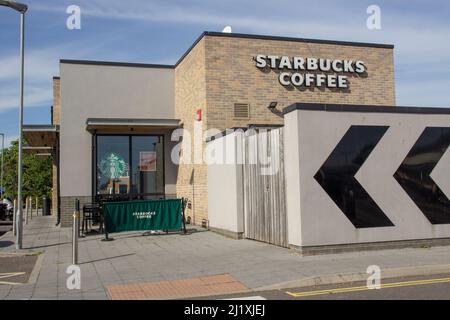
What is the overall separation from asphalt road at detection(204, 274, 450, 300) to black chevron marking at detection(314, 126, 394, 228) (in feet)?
10.4

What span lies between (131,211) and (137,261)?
4571mm

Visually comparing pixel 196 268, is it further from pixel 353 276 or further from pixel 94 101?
pixel 94 101

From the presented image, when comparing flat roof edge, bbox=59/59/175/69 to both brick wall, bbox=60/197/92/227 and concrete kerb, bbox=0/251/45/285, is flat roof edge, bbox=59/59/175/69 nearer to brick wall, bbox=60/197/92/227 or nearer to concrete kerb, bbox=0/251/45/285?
brick wall, bbox=60/197/92/227

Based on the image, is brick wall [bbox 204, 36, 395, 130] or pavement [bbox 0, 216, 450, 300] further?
brick wall [bbox 204, 36, 395, 130]

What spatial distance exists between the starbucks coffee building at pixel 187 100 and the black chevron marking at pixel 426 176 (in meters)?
5.49

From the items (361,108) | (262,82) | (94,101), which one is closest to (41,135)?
(94,101)

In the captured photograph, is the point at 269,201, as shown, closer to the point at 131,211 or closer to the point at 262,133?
the point at 262,133

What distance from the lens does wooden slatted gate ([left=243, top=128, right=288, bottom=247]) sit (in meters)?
12.7

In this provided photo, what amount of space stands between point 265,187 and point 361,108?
3.20 m

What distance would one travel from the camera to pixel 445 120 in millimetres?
12906

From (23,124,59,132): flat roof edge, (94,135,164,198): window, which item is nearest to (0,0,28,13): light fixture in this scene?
(94,135,164,198): window

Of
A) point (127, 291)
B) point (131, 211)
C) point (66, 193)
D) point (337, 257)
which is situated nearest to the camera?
point (127, 291)

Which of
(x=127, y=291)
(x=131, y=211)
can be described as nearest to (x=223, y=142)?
(x=131, y=211)
